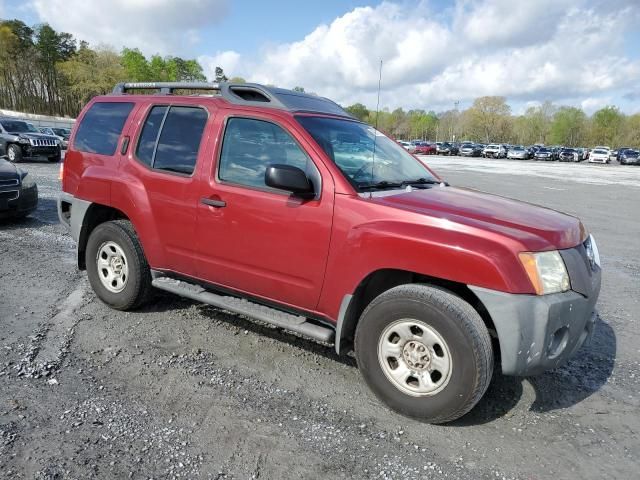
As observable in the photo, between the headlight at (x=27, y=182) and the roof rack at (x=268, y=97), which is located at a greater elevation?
the roof rack at (x=268, y=97)

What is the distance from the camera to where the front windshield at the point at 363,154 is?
363cm

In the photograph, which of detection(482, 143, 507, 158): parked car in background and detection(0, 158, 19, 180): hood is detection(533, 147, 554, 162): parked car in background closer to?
detection(482, 143, 507, 158): parked car in background

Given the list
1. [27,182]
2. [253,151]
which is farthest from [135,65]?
[253,151]

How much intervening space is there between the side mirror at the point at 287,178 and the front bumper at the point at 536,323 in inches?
49.9

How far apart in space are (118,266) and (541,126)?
459 feet

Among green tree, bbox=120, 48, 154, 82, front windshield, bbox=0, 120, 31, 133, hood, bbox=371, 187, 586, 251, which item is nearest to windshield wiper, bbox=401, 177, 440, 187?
hood, bbox=371, 187, 586, 251

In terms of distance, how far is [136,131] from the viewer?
4.54 meters

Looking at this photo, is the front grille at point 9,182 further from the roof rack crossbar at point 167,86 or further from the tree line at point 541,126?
the tree line at point 541,126

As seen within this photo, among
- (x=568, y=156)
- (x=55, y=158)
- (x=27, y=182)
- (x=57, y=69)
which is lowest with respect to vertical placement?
(x=568, y=156)

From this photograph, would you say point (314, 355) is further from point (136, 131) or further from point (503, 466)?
point (136, 131)

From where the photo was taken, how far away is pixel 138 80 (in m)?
86.1

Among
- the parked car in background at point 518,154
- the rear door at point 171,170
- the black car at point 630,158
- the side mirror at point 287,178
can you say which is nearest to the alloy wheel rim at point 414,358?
Result: the side mirror at point 287,178

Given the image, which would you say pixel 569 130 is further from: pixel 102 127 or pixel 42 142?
pixel 102 127

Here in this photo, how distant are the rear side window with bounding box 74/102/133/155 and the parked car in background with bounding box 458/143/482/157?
64217mm
